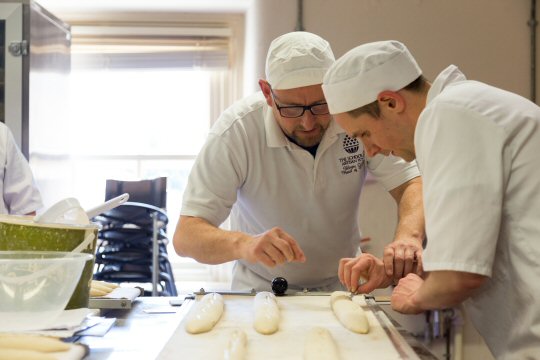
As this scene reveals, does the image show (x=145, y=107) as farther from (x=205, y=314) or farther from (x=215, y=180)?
(x=205, y=314)

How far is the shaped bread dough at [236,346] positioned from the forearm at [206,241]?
564mm

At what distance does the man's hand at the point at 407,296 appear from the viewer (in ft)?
4.98

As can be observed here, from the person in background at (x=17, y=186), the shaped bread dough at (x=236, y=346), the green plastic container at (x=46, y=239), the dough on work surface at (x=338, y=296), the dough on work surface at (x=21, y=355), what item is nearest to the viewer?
the dough on work surface at (x=21, y=355)

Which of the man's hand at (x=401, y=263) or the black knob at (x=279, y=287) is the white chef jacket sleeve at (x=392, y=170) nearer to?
the man's hand at (x=401, y=263)

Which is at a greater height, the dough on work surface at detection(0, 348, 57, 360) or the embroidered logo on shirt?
the embroidered logo on shirt

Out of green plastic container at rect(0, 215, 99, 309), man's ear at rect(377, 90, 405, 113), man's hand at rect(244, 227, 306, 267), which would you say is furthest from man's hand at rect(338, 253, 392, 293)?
green plastic container at rect(0, 215, 99, 309)

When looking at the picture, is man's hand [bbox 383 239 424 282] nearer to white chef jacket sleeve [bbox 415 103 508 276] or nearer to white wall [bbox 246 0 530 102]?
white chef jacket sleeve [bbox 415 103 508 276]

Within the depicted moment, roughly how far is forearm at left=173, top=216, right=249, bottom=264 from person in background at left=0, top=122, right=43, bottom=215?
1.04 meters

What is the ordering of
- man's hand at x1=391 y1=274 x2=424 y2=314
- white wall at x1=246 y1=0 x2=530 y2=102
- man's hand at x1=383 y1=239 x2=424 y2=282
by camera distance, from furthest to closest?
white wall at x1=246 y1=0 x2=530 y2=102, man's hand at x1=383 y1=239 x2=424 y2=282, man's hand at x1=391 y1=274 x2=424 y2=314

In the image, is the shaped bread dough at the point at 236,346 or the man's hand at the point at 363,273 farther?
the man's hand at the point at 363,273

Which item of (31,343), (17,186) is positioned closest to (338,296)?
(31,343)

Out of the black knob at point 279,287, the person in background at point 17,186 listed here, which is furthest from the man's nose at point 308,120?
the person in background at point 17,186

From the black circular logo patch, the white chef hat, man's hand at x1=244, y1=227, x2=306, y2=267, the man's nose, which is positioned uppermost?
the white chef hat

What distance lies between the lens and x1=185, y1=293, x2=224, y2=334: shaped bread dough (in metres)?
1.43
